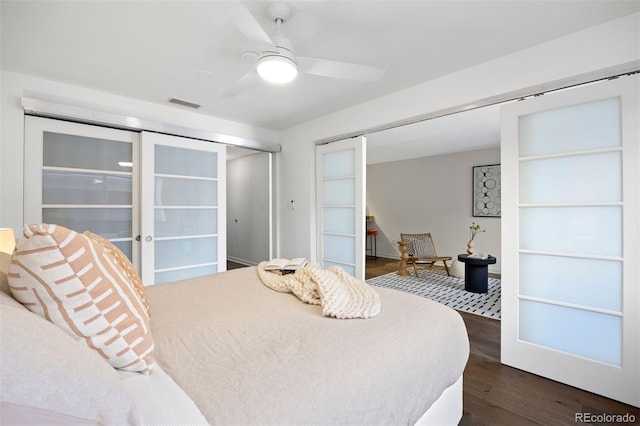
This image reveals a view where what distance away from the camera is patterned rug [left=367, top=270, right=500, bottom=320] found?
3.48 metres

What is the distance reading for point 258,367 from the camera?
2.87 ft

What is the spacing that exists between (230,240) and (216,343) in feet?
18.3

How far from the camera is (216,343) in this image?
3.42 ft

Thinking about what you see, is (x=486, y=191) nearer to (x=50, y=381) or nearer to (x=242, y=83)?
(x=242, y=83)

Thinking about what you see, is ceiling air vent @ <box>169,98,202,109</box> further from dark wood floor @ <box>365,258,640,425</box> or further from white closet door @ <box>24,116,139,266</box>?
dark wood floor @ <box>365,258,640,425</box>

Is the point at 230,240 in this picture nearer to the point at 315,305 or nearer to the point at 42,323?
the point at 315,305

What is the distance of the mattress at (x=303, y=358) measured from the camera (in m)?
0.76

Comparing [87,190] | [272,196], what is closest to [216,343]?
[87,190]

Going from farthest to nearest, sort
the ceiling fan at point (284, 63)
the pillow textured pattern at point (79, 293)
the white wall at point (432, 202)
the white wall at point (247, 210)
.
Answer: the white wall at point (432, 202), the white wall at point (247, 210), the ceiling fan at point (284, 63), the pillow textured pattern at point (79, 293)

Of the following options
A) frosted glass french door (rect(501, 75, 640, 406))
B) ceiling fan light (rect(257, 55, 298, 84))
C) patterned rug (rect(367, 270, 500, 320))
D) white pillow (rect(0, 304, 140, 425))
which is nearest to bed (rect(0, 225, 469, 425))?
white pillow (rect(0, 304, 140, 425))

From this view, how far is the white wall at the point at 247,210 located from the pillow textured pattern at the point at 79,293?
4198 millimetres

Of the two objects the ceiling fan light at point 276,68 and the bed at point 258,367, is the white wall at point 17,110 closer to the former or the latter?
the bed at point 258,367

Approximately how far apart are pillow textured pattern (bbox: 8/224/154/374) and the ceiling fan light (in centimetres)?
132

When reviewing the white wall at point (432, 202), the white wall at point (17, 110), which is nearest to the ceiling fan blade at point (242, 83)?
the white wall at point (17, 110)
